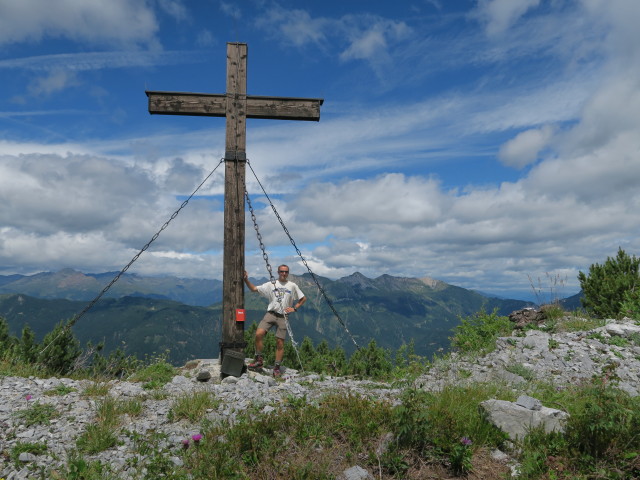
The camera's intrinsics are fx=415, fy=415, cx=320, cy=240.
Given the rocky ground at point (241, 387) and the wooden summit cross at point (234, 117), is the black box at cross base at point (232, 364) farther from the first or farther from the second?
the wooden summit cross at point (234, 117)

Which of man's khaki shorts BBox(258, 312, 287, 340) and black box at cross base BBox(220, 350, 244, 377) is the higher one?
man's khaki shorts BBox(258, 312, 287, 340)

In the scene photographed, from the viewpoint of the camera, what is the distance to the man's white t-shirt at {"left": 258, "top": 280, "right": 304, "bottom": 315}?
10.1 meters

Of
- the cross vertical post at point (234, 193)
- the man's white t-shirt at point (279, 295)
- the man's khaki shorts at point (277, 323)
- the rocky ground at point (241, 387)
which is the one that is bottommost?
the rocky ground at point (241, 387)

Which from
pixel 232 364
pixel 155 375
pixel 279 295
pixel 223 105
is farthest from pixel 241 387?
pixel 223 105

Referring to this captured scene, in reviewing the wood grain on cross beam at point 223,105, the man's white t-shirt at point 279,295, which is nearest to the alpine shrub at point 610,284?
the man's white t-shirt at point 279,295

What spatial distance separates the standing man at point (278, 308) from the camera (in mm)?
9945

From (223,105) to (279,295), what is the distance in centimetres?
473

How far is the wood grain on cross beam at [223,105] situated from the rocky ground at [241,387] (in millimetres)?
5953

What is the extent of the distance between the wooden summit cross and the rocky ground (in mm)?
1586

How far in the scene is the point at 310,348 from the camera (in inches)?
805

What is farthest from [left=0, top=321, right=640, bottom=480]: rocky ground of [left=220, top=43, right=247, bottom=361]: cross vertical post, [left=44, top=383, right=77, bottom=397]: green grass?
[left=220, top=43, right=247, bottom=361]: cross vertical post

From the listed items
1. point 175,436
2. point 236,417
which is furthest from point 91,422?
point 236,417

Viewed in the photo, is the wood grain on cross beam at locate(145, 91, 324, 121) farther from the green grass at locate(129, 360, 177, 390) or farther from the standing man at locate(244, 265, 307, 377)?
the green grass at locate(129, 360, 177, 390)

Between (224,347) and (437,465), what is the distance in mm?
5749
